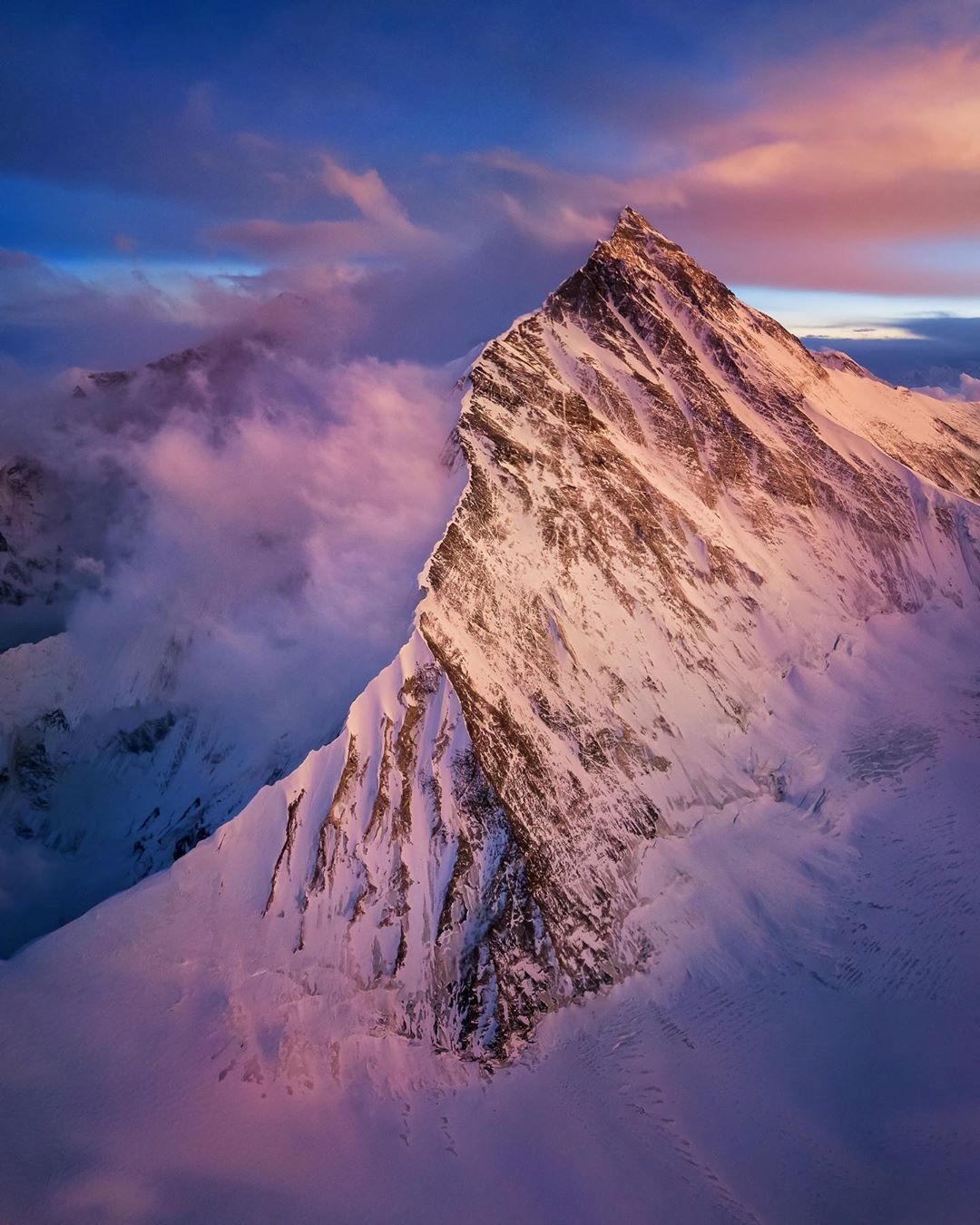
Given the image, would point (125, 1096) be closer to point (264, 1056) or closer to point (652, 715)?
point (264, 1056)

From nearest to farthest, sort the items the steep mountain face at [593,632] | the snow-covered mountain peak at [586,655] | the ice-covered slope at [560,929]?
the ice-covered slope at [560,929] → the snow-covered mountain peak at [586,655] → the steep mountain face at [593,632]

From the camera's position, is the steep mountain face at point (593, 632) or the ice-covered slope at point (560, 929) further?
Result: the steep mountain face at point (593, 632)

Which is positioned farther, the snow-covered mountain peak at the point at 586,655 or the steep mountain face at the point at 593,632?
the steep mountain face at the point at 593,632

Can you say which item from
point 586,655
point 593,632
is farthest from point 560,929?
point 593,632

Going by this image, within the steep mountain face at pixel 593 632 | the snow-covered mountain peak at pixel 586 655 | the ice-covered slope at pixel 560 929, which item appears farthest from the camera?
the steep mountain face at pixel 593 632

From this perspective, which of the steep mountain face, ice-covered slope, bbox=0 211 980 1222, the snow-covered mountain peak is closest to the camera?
ice-covered slope, bbox=0 211 980 1222

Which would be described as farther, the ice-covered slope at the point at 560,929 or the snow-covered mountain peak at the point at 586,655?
the snow-covered mountain peak at the point at 586,655
